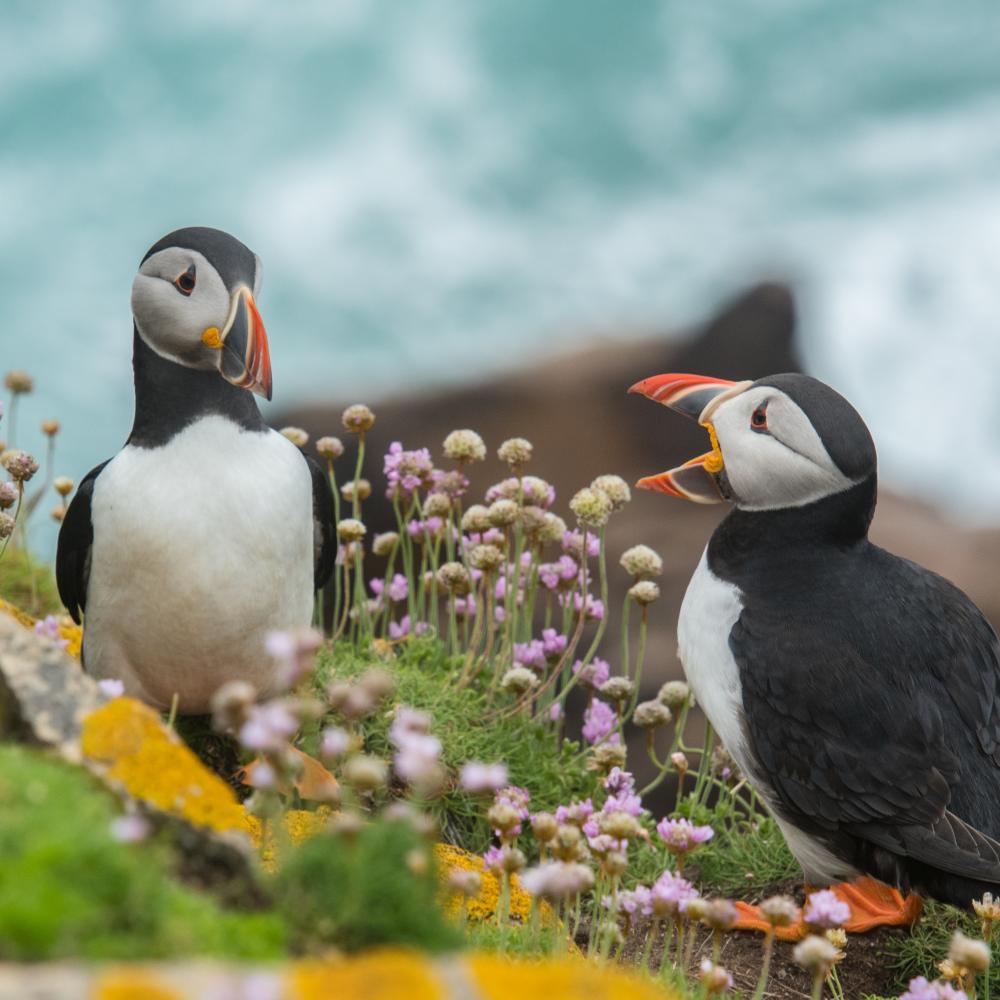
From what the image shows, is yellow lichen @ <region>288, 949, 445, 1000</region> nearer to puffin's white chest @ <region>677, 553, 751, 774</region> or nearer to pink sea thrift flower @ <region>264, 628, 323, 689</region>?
A: pink sea thrift flower @ <region>264, 628, 323, 689</region>

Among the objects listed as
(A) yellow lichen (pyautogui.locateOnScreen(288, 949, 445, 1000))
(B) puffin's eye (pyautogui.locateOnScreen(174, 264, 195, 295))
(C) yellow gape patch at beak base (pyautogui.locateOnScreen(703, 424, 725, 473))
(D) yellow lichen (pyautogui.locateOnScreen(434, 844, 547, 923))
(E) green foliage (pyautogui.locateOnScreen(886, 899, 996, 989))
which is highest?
(B) puffin's eye (pyautogui.locateOnScreen(174, 264, 195, 295))

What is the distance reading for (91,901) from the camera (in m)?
1.56

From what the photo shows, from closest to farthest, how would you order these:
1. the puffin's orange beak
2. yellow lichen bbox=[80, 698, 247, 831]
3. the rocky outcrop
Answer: yellow lichen bbox=[80, 698, 247, 831], the puffin's orange beak, the rocky outcrop

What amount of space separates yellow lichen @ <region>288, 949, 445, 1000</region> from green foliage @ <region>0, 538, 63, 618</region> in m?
4.67

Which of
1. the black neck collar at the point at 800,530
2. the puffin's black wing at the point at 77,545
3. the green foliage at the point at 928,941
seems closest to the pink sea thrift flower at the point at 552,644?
the black neck collar at the point at 800,530

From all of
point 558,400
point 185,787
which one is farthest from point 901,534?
point 185,787

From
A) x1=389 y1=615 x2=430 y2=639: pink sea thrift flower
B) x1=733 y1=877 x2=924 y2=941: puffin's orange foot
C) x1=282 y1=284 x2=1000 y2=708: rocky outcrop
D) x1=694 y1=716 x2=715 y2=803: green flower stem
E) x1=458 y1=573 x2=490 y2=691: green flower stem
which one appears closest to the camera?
x1=733 y1=877 x2=924 y2=941: puffin's orange foot

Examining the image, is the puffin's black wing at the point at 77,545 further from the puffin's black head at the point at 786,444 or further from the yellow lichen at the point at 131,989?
the yellow lichen at the point at 131,989

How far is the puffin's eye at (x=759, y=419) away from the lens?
3984mm

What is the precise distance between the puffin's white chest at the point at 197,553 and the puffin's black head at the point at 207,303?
24 centimetres

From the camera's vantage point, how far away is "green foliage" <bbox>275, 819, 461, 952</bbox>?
1.73m

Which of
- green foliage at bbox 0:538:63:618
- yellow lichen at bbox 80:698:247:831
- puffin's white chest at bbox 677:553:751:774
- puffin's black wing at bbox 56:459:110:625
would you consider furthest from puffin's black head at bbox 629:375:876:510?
green foliage at bbox 0:538:63:618

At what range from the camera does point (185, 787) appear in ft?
6.89

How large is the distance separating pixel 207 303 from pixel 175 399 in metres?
0.32
